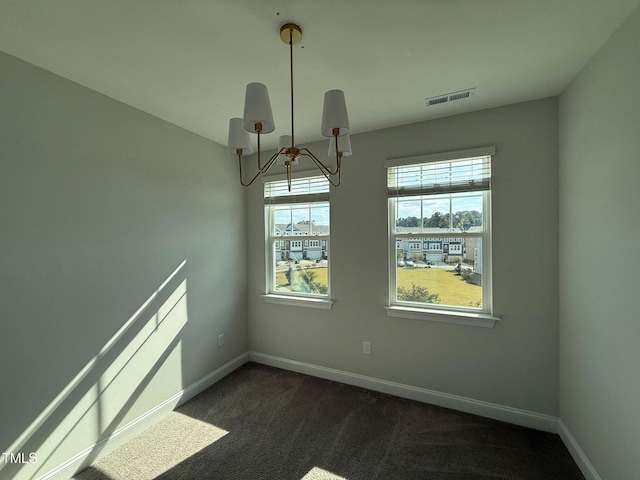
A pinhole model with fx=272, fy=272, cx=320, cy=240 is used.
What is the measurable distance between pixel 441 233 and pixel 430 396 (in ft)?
4.94

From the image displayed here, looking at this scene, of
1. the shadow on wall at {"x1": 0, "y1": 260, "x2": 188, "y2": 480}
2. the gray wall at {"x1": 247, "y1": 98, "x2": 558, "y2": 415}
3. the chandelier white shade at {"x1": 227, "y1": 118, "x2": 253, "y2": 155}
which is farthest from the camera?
the gray wall at {"x1": 247, "y1": 98, "x2": 558, "y2": 415}

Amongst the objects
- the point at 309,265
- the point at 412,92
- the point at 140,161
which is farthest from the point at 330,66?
the point at 309,265

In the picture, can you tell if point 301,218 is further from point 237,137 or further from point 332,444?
point 332,444

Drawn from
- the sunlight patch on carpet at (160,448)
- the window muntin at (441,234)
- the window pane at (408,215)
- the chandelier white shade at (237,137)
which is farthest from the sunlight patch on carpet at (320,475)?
the chandelier white shade at (237,137)

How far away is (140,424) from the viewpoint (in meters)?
2.21

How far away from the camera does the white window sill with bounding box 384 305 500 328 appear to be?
229cm

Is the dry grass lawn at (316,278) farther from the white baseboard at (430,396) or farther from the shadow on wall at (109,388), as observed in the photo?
the shadow on wall at (109,388)

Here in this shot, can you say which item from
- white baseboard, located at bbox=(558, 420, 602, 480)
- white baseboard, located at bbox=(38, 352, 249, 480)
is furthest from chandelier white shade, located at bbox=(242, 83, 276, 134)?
white baseboard, located at bbox=(558, 420, 602, 480)

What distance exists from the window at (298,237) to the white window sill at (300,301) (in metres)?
0.07

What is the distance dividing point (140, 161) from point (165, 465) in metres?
2.27

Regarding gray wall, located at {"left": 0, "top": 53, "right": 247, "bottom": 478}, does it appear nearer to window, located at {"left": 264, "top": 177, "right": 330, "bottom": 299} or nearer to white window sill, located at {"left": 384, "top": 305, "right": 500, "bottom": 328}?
window, located at {"left": 264, "top": 177, "right": 330, "bottom": 299}

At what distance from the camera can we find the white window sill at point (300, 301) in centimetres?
295

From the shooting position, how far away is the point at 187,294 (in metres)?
2.64

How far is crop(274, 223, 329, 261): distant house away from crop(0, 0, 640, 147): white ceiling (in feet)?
4.42
